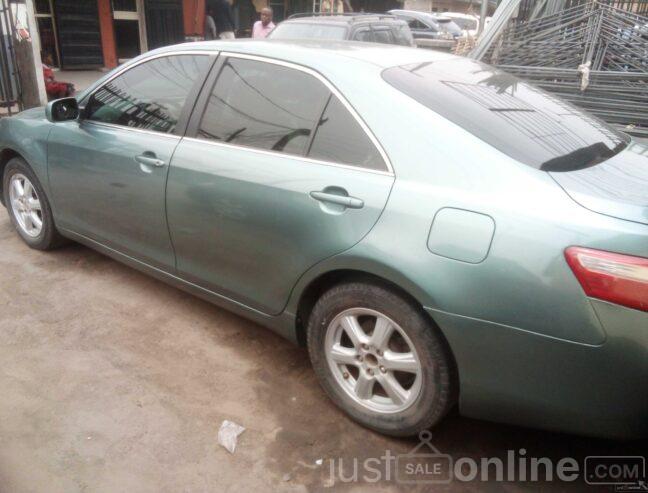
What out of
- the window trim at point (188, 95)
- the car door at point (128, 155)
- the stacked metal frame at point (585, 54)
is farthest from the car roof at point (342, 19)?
the car door at point (128, 155)

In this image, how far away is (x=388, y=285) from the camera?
7.25 feet

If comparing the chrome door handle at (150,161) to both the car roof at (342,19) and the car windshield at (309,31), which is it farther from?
the car roof at (342,19)

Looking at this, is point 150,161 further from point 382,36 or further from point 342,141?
point 382,36

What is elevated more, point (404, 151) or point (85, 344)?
point (404, 151)

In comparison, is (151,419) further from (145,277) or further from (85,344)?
(145,277)

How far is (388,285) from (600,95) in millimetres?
5723

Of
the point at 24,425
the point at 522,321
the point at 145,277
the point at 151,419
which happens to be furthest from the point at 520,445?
the point at 145,277

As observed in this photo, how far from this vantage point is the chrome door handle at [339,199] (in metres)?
2.23

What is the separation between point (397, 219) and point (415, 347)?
0.51 m

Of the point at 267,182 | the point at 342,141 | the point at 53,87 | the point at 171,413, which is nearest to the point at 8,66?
the point at 53,87

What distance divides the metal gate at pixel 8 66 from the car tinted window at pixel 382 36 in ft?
16.6

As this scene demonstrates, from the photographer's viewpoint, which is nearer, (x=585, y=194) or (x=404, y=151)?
(x=585, y=194)

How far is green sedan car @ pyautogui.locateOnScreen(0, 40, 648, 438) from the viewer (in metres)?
1.83

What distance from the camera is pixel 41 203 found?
3902 millimetres
